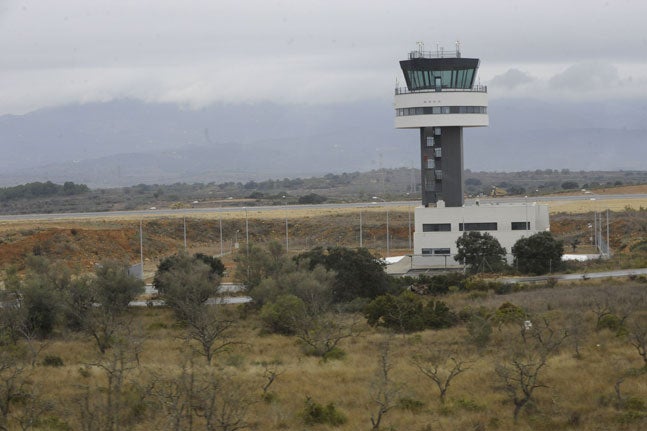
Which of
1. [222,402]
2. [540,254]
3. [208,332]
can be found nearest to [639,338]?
[222,402]

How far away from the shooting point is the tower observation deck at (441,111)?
6812 cm

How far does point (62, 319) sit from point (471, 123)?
3252 centimetres

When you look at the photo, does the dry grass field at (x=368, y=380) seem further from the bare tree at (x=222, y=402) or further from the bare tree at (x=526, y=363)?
the bare tree at (x=526, y=363)

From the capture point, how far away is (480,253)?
6347 cm

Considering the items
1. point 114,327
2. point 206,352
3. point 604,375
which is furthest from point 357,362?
point 114,327

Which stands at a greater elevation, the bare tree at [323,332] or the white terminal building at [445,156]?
the white terminal building at [445,156]

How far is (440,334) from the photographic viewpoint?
4288 centimetres

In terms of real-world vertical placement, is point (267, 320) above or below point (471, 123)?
below

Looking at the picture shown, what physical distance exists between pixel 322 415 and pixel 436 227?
39673 mm

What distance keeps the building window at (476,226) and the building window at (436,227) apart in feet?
2.62

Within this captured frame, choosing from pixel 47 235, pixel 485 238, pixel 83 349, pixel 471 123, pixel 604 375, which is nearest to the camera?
pixel 604 375

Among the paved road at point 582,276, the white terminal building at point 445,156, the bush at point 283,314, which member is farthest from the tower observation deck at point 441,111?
the bush at point 283,314

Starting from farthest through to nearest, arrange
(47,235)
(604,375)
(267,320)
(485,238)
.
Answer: (47,235), (485,238), (267,320), (604,375)

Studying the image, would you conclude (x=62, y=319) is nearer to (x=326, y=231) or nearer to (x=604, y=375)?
(x=604, y=375)
